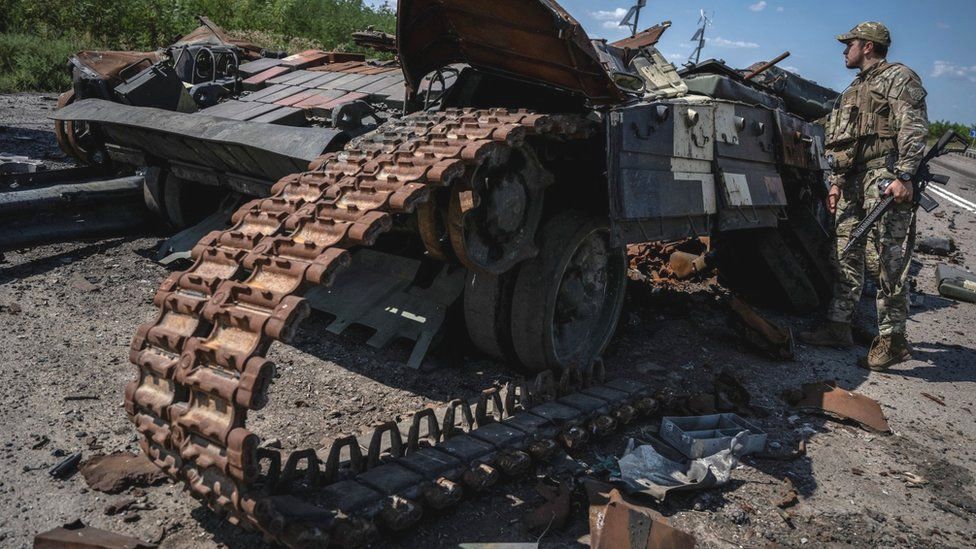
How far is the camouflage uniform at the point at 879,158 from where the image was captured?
543 cm

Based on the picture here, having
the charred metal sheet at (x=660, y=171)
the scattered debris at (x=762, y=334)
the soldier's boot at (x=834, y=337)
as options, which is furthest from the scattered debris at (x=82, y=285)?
the soldier's boot at (x=834, y=337)

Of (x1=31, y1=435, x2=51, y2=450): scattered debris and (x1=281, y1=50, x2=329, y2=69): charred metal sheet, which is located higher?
(x1=281, y1=50, x2=329, y2=69): charred metal sheet

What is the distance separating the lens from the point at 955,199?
16328 mm

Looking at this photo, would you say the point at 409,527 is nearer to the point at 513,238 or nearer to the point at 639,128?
the point at 513,238

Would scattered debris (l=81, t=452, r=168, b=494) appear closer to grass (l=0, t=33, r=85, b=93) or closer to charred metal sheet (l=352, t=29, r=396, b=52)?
charred metal sheet (l=352, t=29, r=396, b=52)

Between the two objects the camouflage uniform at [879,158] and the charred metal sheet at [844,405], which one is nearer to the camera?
the charred metal sheet at [844,405]

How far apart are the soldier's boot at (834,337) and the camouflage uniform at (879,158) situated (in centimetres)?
11

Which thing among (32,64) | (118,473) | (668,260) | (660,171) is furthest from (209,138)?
(32,64)

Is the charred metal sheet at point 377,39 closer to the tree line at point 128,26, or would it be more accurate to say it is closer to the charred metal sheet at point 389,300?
the charred metal sheet at point 389,300

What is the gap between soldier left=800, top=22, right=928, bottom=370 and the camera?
5.42 meters

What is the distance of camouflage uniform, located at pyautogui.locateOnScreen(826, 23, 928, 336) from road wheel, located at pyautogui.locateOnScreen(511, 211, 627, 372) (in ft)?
7.17

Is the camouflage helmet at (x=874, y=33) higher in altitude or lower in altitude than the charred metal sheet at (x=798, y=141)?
higher

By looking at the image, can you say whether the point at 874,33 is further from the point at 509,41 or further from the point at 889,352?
the point at 509,41

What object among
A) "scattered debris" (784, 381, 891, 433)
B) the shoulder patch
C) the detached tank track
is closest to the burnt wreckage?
the detached tank track
